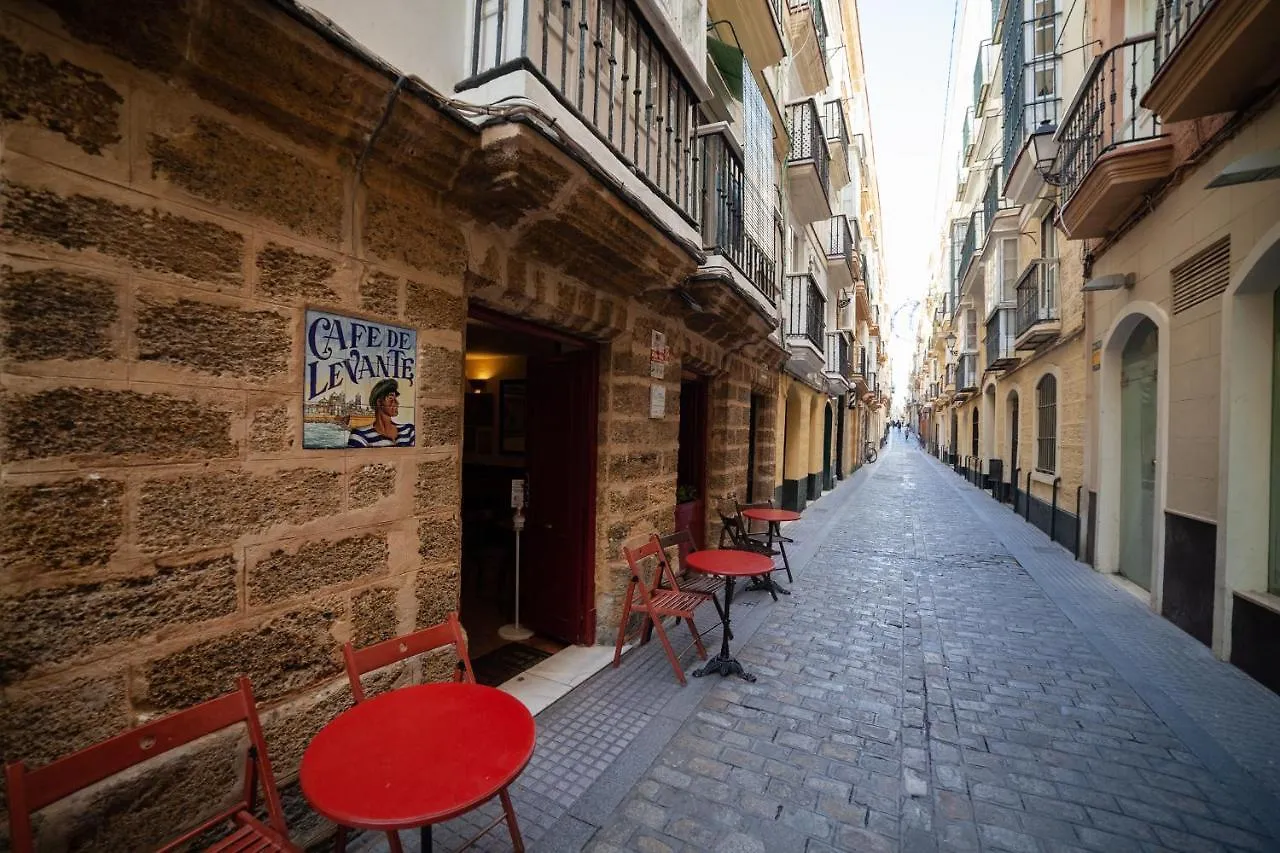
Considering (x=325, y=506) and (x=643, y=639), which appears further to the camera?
(x=643, y=639)

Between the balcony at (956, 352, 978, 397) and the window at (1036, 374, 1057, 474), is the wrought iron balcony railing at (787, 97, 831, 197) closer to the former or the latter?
the window at (1036, 374, 1057, 474)

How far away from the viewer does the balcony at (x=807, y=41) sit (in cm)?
945

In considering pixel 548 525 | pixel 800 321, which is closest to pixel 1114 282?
pixel 800 321

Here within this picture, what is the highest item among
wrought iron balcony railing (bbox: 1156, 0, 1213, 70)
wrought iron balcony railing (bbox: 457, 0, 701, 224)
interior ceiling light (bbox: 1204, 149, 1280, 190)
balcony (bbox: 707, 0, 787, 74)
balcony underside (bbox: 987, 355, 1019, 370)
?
balcony (bbox: 707, 0, 787, 74)

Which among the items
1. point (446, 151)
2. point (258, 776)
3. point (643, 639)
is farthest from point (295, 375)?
point (643, 639)

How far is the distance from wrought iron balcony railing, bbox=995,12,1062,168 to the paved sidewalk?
24.8 feet

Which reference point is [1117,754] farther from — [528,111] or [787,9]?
[787,9]

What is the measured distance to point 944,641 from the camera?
4.62 metres

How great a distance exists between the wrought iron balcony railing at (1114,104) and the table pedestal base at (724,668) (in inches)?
244

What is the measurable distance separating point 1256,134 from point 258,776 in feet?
23.0

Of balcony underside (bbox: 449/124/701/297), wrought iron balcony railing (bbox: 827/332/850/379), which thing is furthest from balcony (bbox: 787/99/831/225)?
balcony underside (bbox: 449/124/701/297)

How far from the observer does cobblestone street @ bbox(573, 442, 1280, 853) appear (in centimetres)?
239

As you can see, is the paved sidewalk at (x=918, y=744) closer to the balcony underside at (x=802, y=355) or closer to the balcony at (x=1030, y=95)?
the balcony underside at (x=802, y=355)

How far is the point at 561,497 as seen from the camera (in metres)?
4.46
